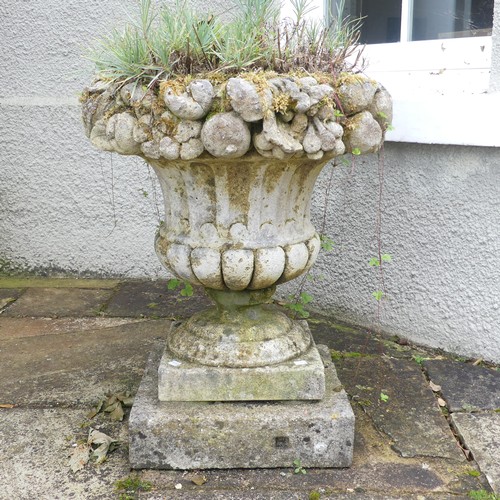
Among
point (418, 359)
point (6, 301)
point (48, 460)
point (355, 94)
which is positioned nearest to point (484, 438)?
point (418, 359)

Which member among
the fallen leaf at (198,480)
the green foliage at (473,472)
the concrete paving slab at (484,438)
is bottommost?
the concrete paving slab at (484,438)

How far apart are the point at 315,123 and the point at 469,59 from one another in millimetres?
1356

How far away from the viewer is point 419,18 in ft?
10.5

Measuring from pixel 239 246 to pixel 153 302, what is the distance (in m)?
1.73

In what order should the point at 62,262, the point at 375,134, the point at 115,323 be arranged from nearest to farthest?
the point at 375,134
the point at 115,323
the point at 62,262

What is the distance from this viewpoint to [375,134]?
2.08 meters

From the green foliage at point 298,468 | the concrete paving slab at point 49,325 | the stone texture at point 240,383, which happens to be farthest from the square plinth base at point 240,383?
the concrete paving slab at point 49,325

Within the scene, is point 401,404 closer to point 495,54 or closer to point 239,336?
point 239,336

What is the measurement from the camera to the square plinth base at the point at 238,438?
214 centimetres

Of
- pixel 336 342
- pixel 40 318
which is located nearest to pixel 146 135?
pixel 336 342

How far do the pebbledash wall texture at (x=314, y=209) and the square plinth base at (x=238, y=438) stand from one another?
1126 mm

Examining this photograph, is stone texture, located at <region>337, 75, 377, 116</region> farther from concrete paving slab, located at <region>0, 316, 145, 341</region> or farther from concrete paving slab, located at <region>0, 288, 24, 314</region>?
concrete paving slab, located at <region>0, 288, 24, 314</region>

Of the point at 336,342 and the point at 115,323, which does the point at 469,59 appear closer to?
the point at 336,342

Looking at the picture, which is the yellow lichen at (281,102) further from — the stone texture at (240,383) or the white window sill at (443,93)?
the white window sill at (443,93)
